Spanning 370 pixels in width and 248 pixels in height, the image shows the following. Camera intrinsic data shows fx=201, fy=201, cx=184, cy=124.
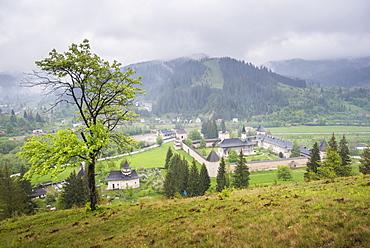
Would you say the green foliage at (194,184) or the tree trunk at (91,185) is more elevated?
the tree trunk at (91,185)

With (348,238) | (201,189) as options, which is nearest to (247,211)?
(348,238)

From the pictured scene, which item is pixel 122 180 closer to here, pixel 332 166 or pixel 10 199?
pixel 10 199

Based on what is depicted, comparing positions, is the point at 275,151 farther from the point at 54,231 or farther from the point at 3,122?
the point at 3,122

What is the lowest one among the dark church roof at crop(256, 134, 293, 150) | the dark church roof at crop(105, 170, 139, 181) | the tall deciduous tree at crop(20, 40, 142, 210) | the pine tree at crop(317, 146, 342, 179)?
the dark church roof at crop(105, 170, 139, 181)

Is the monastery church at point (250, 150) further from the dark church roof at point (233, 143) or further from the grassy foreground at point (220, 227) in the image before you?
the grassy foreground at point (220, 227)

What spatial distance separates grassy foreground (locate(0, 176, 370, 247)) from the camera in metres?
6.65

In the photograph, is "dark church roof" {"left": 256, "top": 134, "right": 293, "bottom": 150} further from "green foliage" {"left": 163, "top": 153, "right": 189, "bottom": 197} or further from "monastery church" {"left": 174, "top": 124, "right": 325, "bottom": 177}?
"green foliage" {"left": 163, "top": 153, "right": 189, "bottom": 197}

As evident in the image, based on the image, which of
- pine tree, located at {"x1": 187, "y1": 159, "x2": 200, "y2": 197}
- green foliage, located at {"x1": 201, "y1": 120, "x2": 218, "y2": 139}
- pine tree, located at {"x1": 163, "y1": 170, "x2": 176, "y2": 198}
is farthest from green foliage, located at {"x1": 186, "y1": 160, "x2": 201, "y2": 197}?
green foliage, located at {"x1": 201, "y1": 120, "x2": 218, "y2": 139}

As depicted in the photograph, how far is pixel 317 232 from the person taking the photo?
666 centimetres

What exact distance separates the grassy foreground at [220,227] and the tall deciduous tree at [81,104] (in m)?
A: 3.75

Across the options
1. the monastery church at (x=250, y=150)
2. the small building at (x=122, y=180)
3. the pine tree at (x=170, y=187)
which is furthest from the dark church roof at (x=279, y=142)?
the small building at (x=122, y=180)

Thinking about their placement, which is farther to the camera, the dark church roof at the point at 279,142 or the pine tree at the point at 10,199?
the dark church roof at the point at 279,142

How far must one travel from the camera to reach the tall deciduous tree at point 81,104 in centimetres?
1264

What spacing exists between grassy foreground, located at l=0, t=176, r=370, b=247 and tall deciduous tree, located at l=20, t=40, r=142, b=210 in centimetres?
375
